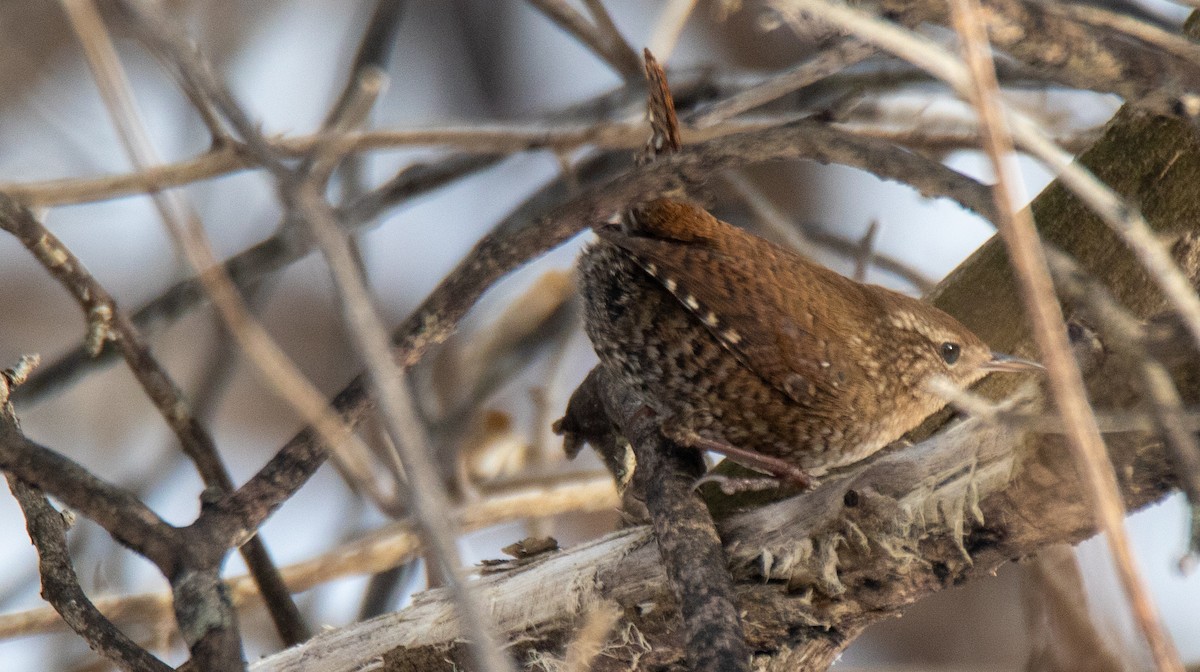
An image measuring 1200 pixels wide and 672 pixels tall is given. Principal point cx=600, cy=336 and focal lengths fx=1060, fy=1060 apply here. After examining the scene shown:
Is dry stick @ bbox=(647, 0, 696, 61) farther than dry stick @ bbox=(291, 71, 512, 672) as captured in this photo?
Yes

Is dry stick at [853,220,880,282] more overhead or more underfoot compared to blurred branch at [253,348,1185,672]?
more overhead

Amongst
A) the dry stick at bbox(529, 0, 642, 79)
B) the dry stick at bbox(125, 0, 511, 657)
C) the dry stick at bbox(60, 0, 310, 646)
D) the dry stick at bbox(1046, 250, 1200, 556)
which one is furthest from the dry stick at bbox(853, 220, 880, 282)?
the dry stick at bbox(125, 0, 511, 657)

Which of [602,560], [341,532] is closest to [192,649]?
[602,560]

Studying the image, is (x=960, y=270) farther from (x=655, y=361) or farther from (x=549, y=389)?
(x=549, y=389)

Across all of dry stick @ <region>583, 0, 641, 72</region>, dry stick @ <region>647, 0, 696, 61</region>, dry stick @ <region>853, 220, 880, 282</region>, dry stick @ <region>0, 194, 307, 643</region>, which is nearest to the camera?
dry stick @ <region>0, 194, 307, 643</region>

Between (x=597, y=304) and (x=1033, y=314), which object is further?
(x=597, y=304)

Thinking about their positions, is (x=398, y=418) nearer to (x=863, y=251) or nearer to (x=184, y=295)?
(x=184, y=295)

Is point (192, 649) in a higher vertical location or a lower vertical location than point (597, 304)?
lower

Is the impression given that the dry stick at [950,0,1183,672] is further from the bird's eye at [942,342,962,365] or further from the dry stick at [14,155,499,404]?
the dry stick at [14,155,499,404]
